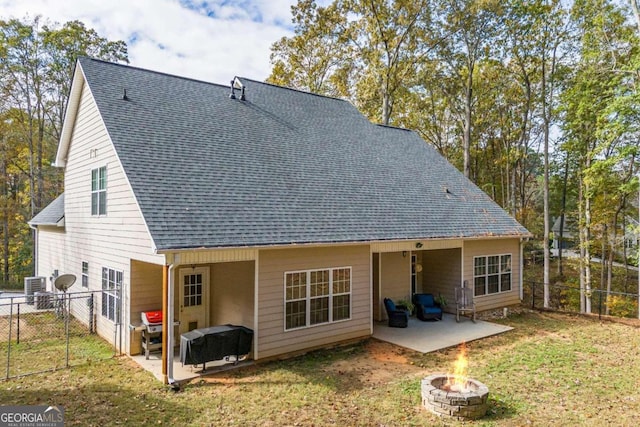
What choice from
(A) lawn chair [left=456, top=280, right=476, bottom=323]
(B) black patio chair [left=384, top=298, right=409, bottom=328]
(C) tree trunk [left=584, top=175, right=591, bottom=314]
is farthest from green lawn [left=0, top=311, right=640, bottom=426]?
(C) tree trunk [left=584, top=175, right=591, bottom=314]

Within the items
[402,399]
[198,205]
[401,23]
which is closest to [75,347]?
[198,205]

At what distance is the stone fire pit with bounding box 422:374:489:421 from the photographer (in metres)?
6.15

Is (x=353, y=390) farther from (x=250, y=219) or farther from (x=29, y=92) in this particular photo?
(x=29, y=92)

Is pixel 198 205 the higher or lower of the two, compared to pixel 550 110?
lower

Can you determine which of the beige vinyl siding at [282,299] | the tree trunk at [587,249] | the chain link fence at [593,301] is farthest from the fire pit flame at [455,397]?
the tree trunk at [587,249]

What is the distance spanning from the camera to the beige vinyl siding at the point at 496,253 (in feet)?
43.1

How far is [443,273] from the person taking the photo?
533 inches

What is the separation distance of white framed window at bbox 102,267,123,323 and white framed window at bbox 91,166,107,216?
5.27 feet

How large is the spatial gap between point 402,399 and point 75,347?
794cm

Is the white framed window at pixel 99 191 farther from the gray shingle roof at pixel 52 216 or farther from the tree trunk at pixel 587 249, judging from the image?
the tree trunk at pixel 587 249

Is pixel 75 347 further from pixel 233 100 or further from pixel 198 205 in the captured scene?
pixel 233 100

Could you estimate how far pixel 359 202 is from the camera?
11.6 m

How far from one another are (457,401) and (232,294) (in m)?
5.41
